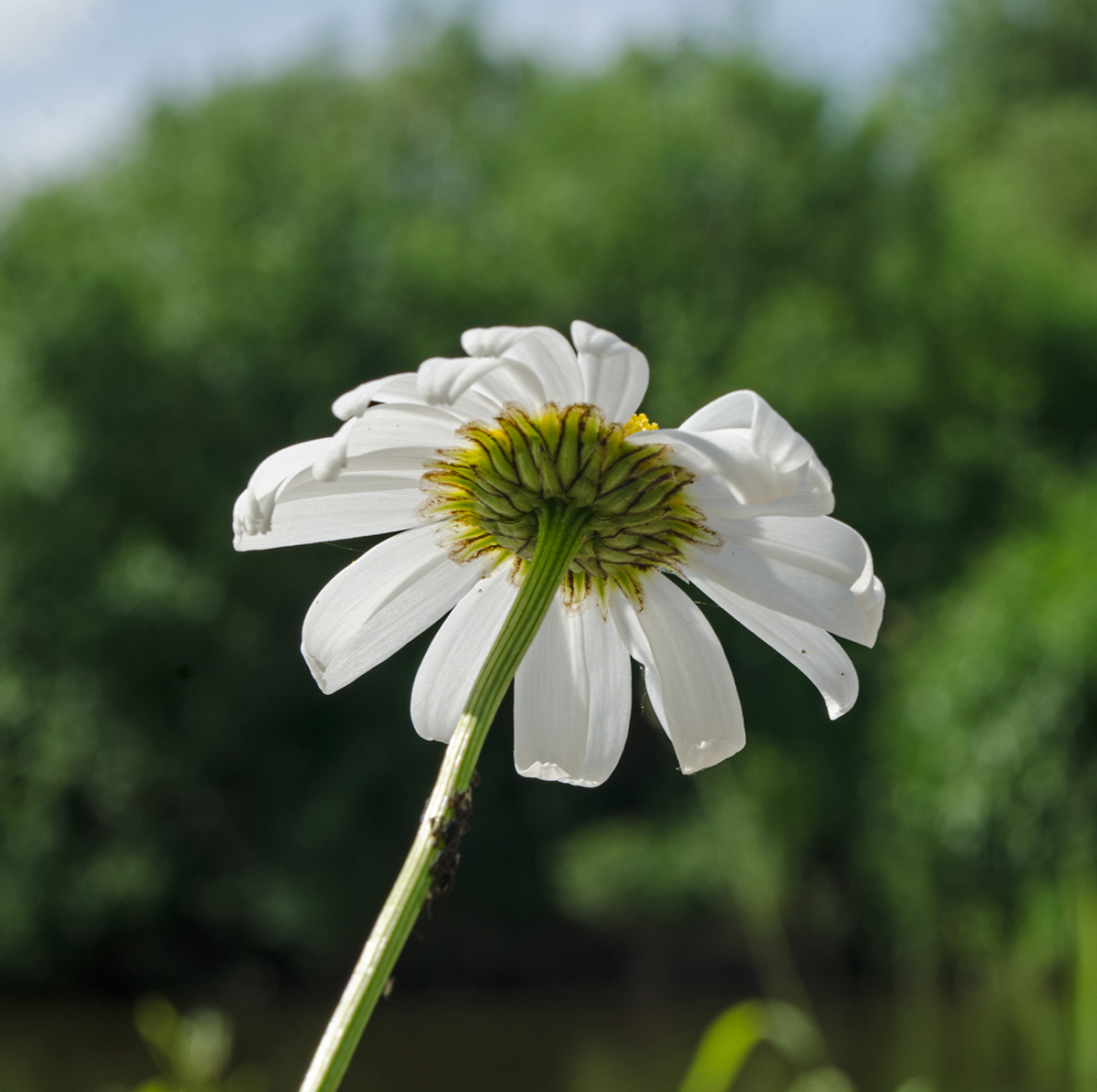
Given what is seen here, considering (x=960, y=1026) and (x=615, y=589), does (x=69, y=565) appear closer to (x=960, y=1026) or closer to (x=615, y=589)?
(x=960, y=1026)

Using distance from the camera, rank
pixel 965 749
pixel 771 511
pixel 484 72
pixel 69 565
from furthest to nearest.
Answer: pixel 484 72 < pixel 69 565 < pixel 965 749 < pixel 771 511

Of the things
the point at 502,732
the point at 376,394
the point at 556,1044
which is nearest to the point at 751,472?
the point at 376,394

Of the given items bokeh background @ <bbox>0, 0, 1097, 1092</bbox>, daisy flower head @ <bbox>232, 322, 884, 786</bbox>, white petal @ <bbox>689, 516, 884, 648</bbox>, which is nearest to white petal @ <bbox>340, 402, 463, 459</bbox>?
daisy flower head @ <bbox>232, 322, 884, 786</bbox>

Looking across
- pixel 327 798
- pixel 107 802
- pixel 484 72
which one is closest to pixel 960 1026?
pixel 327 798

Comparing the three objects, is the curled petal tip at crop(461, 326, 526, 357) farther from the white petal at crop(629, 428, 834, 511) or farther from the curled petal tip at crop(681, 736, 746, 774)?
the curled petal tip at crop(681, 736, 746, 774)

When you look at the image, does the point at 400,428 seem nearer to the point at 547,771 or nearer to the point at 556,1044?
the point at 547,771
